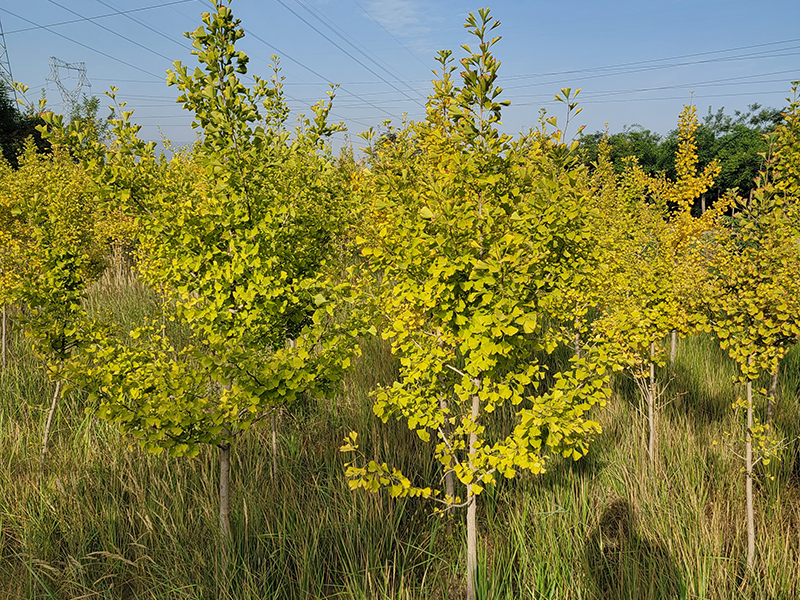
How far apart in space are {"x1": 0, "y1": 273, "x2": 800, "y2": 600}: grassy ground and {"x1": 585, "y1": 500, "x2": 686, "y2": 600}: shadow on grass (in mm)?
15

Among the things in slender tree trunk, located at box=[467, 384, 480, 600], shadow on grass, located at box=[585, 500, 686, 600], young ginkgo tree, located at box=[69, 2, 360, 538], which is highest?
young ginkgo tree, located at box=[69, 2, 360, 538]

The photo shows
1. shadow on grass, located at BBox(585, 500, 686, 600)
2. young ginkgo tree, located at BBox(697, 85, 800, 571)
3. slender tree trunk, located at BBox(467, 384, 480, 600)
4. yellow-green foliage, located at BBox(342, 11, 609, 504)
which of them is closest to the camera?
yellow-green foliage, located at BBox(342, 11, 609, 504)

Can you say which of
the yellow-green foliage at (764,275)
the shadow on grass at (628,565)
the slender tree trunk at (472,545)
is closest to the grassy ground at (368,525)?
the shadow on grass at (628,565)

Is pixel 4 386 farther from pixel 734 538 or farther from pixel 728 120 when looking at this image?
pixel 728 120

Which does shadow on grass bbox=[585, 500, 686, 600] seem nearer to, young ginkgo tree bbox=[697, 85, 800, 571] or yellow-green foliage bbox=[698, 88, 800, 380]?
young ginkgo tree bbox=[697, 85, 800, 571]

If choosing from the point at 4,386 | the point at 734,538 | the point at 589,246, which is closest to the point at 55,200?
the point at 4,386

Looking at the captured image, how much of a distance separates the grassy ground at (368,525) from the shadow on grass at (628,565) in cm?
1

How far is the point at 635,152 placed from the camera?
39906mm

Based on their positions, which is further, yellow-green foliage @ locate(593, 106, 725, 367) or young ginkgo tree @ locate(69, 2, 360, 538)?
yellow-green foliage @ locate(593, 106, 725, 367)

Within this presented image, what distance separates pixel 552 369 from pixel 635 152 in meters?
40.3

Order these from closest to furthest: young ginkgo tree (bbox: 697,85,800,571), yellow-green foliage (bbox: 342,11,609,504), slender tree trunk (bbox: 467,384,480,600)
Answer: yellow-green foliage (bbox: 342,11,609,504) → slender tree trunk (bbox: 467,384,480,600) → young ginkgo tree (bbox: 697,85,800,571)

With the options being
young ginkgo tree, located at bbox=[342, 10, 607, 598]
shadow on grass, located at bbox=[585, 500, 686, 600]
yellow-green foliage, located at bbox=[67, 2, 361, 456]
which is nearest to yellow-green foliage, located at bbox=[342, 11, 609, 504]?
young ginkgo tree, located at bbox=[342, 10, 607, 598]

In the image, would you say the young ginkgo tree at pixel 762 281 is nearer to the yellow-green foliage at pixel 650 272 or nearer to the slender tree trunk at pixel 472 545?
the yellow-green foliage at pixel 650 272

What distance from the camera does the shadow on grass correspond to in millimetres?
2873
